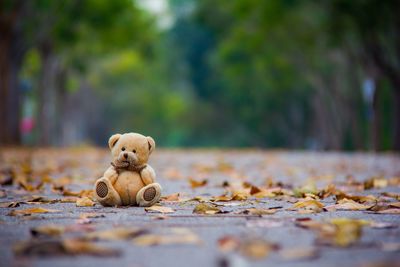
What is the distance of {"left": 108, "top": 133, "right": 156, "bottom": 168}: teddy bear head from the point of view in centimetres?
583

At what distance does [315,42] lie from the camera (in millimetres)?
35219

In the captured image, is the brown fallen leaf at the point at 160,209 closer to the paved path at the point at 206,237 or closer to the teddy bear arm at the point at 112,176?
the paved path at the point at 206,237

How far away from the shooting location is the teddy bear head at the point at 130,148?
583cm

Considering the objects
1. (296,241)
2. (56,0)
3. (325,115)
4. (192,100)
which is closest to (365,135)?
(325,115)

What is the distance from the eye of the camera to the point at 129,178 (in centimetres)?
584

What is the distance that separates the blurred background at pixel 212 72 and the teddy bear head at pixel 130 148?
18458 millimetres

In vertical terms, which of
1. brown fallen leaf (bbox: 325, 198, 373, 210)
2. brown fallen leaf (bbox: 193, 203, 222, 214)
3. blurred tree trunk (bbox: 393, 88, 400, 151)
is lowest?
brown fallen leaf (bbox: 325, 198, 373, 210)

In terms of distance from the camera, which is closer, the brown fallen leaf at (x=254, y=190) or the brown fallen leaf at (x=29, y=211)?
the brown fallen leaf at (x=29, y=211)

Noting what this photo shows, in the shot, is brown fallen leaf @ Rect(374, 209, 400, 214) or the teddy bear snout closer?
brown fallen leaf @ Rect(374, 209, 400, 214)

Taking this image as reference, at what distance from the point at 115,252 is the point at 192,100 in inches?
2652

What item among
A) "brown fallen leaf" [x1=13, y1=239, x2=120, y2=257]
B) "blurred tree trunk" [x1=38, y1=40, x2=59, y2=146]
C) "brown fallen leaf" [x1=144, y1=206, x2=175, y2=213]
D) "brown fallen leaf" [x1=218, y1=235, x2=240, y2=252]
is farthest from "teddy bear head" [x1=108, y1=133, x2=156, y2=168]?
"blurred tree trunk" [x1=38, y1=40, x2=59, y2=146]

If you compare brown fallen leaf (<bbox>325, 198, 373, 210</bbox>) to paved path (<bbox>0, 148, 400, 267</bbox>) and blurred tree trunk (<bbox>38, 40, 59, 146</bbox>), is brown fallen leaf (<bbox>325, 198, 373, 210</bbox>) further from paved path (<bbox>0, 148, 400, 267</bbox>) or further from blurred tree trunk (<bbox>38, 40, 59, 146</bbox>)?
blurred tree trunk (<bbox>38, 40, 59, 146</bbox>)

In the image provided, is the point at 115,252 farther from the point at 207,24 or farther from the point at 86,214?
the point at 207,24

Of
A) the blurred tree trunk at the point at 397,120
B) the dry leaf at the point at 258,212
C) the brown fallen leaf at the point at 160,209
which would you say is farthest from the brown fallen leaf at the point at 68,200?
the blurred tree trunk at the point at 397,120
